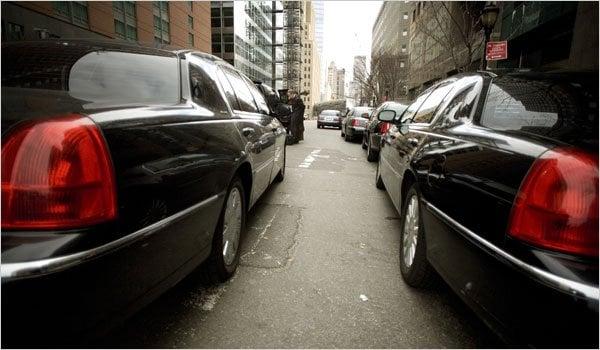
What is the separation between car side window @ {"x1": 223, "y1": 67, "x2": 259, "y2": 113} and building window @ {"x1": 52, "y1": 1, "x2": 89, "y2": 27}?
21702 millimetres

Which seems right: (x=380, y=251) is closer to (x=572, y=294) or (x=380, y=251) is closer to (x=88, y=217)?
(x=572, y=294)

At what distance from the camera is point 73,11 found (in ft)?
71.2

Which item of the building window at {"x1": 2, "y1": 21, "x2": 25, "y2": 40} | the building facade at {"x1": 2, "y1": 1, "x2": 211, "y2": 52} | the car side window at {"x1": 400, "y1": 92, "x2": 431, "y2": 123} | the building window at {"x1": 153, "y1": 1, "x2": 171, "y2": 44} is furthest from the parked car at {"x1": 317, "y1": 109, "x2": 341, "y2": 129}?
the car side window at {"x1": 400, "y1": 92, "x2": 431, "y2": 123}

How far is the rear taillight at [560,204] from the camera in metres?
1.33

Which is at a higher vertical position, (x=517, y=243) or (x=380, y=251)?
(x=517, y=243)

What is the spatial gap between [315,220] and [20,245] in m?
3.33

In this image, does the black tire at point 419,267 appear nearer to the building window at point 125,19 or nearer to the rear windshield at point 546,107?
the rear windshield at point 546,107

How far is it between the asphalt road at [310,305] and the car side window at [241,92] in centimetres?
124

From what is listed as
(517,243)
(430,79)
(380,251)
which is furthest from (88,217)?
(430,79)

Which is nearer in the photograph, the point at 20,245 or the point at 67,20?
the point at 20,245

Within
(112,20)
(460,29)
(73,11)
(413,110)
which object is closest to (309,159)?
(413,110)

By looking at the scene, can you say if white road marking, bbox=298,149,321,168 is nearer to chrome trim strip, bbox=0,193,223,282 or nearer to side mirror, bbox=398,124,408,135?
side mirror, bbox=398,124,408,135

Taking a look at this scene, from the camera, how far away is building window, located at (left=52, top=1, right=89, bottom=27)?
20.5 m

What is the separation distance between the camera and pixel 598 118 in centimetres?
168
